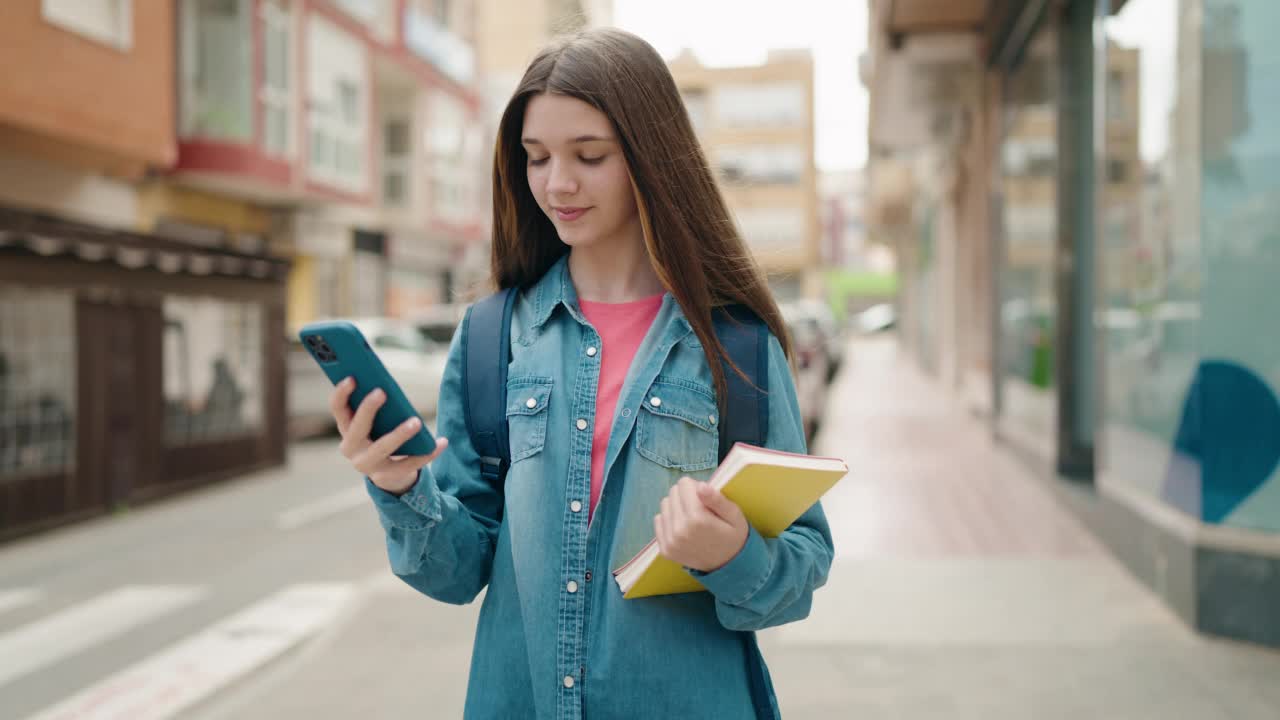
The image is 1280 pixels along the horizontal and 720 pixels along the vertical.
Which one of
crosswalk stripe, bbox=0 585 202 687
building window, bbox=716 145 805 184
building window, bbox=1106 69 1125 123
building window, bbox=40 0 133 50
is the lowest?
crosswalk stripe, bbox=0 585 202 687

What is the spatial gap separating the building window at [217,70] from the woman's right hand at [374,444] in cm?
1589

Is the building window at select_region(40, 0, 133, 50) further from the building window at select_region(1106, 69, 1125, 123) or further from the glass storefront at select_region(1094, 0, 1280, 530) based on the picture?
the glass storefront at select_region(1094, 0, 1280, 530)

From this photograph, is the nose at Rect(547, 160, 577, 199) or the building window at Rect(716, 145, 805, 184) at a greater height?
the building window at Rect(716, 145, 805, 184)

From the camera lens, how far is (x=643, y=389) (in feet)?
5.37

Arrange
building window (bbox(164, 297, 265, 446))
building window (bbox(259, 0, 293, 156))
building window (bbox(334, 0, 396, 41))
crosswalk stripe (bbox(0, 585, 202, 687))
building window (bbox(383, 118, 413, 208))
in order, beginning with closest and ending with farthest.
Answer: crosswalk stripe (bbox(0, 585, 202, 687)) < building window (bbox(164, 297, 265, 446)) < building window (bbox(259, 0, 293, 156)) < building window (bbox(334, 0, 396, 41)) < building window (bbox(383, 118, 413, 208))

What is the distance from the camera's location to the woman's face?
64.5 inches

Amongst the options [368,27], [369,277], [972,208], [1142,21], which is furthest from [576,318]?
[369,277]

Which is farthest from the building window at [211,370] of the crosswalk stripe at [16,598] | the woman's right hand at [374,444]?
the woman's right hand at [374,444]

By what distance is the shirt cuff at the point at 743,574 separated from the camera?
147 cm

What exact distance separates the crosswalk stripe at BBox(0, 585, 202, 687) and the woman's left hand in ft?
14.8

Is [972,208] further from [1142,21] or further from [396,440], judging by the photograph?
[396,440]

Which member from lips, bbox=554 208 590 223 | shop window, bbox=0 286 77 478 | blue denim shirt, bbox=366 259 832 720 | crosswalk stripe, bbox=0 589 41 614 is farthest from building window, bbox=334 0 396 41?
blue denim shirt, bbox=366 259 832 720

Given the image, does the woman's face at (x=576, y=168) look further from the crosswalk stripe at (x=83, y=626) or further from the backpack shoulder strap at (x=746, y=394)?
the crosswalk stripe at (x=83, y=626)

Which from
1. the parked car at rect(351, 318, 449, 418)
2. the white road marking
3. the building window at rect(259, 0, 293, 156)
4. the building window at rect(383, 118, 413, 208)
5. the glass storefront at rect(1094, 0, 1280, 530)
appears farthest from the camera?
the building window at rect(383, 118, 413, 208)
